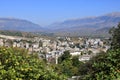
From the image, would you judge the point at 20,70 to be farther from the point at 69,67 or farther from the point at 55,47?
the point at 55,47

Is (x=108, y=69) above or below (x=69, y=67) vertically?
above

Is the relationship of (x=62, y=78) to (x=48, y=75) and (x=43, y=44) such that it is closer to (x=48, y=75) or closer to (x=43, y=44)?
(x=48, y=75)

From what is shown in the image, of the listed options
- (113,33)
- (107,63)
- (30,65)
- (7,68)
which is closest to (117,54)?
(107,63)

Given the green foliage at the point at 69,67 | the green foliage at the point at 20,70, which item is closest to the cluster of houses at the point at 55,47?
the green foliage at the point at 69,67

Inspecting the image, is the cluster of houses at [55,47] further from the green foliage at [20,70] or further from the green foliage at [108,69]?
the green foliage at [20,70]

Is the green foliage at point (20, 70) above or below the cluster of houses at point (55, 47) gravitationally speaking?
above

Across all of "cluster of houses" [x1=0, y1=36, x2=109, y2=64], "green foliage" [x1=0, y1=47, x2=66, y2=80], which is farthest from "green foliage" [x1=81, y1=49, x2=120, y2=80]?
"cluster of houses" [x1=0, y1=36, x2=109, y2=64]

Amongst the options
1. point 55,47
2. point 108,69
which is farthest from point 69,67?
point 55,47

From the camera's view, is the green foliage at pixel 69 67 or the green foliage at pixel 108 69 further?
the green foliage at pixel 69 67

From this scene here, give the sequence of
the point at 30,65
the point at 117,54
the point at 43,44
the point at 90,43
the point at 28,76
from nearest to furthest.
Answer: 1. the point at 28,76
2. the point at 30,65
3. the point at 117,54
4. the point at 43,44
5. the point at 90,43

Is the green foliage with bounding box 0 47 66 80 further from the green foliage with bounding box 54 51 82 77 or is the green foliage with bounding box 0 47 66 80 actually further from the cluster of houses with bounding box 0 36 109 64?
the cluster of houses with bounding box 0 36 109 64

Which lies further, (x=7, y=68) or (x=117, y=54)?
(x=117, y=54)
